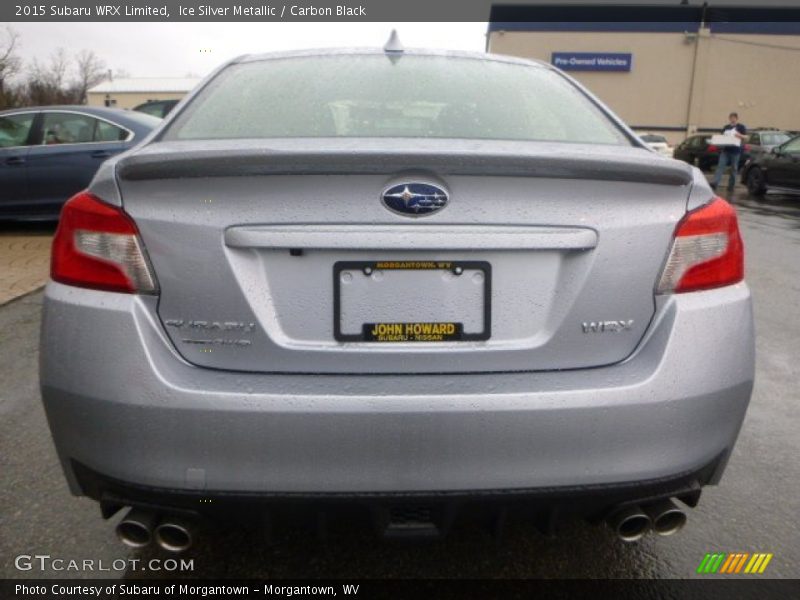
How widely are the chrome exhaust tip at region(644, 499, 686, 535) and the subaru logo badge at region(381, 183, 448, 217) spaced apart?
97 cm

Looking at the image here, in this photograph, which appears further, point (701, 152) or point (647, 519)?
point (701, 152)

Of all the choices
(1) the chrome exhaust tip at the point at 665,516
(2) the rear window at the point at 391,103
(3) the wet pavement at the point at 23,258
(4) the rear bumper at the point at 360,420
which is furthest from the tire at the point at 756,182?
(4) the rear bumper at the point at 360,420

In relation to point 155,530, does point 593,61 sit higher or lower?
higher

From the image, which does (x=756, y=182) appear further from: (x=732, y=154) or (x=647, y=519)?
(x=647, y=519)

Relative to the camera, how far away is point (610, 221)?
1761mm

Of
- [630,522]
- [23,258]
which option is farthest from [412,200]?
[23,258]

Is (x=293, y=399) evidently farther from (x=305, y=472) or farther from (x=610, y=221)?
(x=610, y=221)

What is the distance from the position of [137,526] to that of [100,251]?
27.7 inches

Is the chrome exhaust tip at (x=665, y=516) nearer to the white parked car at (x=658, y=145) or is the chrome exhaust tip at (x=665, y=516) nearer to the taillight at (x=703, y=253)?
the taillight at (x=703, y=253)

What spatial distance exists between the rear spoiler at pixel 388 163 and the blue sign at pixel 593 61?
38961mm

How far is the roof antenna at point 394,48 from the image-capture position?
9.17 ft

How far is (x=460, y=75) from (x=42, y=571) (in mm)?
2164

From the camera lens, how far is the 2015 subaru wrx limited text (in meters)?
1.70

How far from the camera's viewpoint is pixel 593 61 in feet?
126
